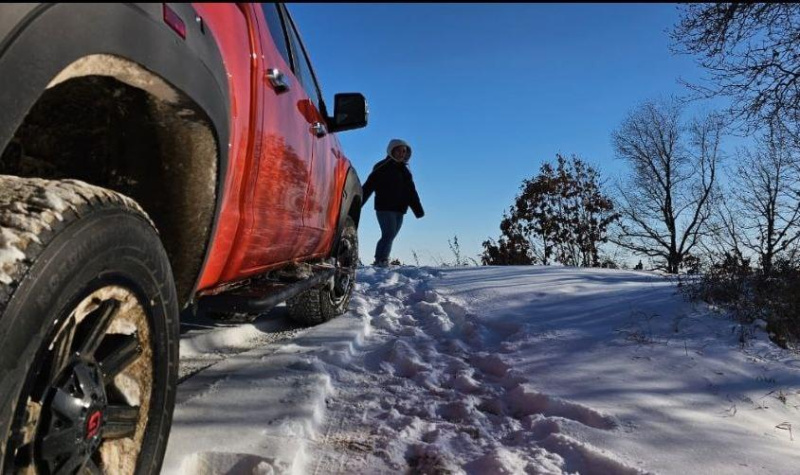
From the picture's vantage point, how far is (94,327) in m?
1.06

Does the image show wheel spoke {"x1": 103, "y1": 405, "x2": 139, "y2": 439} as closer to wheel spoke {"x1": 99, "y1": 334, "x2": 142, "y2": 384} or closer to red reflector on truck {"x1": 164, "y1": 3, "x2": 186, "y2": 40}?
wheel spoke {"x1": 99, "y1": 334, "x2": 142, "y2": 384}

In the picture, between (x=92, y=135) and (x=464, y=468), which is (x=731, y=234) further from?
(x=92, y=135)

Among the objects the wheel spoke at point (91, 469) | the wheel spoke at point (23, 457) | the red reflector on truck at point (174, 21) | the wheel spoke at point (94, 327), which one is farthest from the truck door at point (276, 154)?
the wheel spoke at point (23, 457)

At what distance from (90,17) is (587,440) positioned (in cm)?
209

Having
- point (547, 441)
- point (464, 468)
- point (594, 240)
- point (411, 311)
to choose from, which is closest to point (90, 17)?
point (464, 468)

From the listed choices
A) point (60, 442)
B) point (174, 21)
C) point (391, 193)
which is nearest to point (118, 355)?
point (60, 442)

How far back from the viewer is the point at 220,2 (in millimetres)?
1626

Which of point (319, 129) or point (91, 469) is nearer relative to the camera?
point (91, 469)

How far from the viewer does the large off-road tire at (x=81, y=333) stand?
863mm

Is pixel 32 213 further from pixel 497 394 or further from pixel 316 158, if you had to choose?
pixel 497 394

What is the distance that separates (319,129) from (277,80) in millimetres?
981

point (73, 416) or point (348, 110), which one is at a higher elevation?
point (348, 110)

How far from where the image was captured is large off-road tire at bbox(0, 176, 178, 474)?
86cm

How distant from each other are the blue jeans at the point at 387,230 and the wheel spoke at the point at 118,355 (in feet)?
23.9
